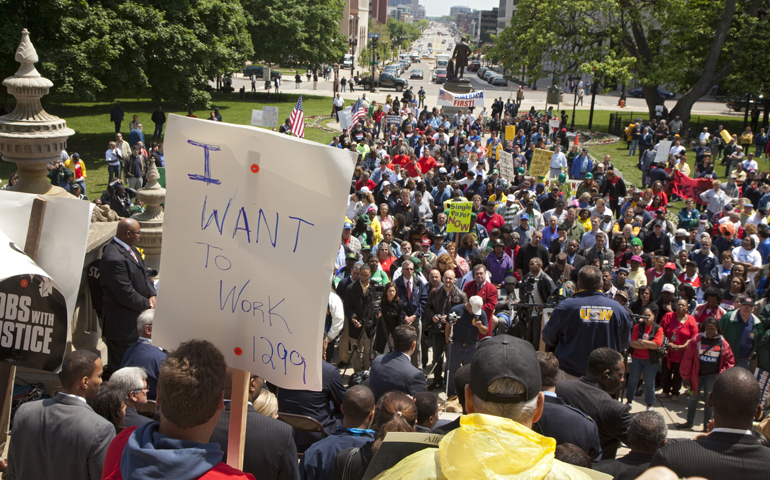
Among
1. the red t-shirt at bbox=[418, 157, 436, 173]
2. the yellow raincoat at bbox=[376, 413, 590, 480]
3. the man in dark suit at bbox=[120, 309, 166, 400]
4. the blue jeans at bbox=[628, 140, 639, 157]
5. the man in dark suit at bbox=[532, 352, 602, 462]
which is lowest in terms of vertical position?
the man in dark suit at bbox=[120, 309, 166, 400]

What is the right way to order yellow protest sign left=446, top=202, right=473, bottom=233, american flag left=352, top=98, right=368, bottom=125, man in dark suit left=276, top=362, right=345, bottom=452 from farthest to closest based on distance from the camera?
american flag left=352, top=98, right=368, bottom=125
yellow protest sign left=446, top=202, right=473, bottom=233
man in dark suit left=276, top=362, right=345, bottom=452

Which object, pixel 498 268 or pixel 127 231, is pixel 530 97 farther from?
pixel 127 231

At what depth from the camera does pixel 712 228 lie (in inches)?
527

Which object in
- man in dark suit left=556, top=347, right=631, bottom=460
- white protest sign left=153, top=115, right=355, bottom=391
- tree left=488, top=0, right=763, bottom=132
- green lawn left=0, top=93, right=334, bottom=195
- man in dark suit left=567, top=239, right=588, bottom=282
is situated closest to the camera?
white protest sign left=153, top=115, right=355, bottom=391

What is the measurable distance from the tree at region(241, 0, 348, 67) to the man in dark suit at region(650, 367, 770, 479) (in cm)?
4488

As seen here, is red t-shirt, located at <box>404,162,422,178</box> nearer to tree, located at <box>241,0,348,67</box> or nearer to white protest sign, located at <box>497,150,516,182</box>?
white protest sign, located at <box>497,150,516,182</box>

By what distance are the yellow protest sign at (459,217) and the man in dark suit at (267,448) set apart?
8422 mm

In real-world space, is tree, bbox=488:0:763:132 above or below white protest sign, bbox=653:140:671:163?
above

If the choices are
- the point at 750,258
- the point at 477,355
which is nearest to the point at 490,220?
the point at 750,258

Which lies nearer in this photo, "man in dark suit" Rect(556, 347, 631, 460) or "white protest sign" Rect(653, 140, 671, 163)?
"man in dark suit" Rect(556, 347, 631, 460)

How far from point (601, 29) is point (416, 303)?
29.6 meters

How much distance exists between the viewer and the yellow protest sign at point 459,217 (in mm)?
11672

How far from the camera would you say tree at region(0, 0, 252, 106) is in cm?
2136

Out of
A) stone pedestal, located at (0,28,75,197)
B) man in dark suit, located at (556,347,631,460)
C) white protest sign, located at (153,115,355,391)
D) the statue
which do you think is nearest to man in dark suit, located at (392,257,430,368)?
man in dark suit, located at (556,347,631,460)
